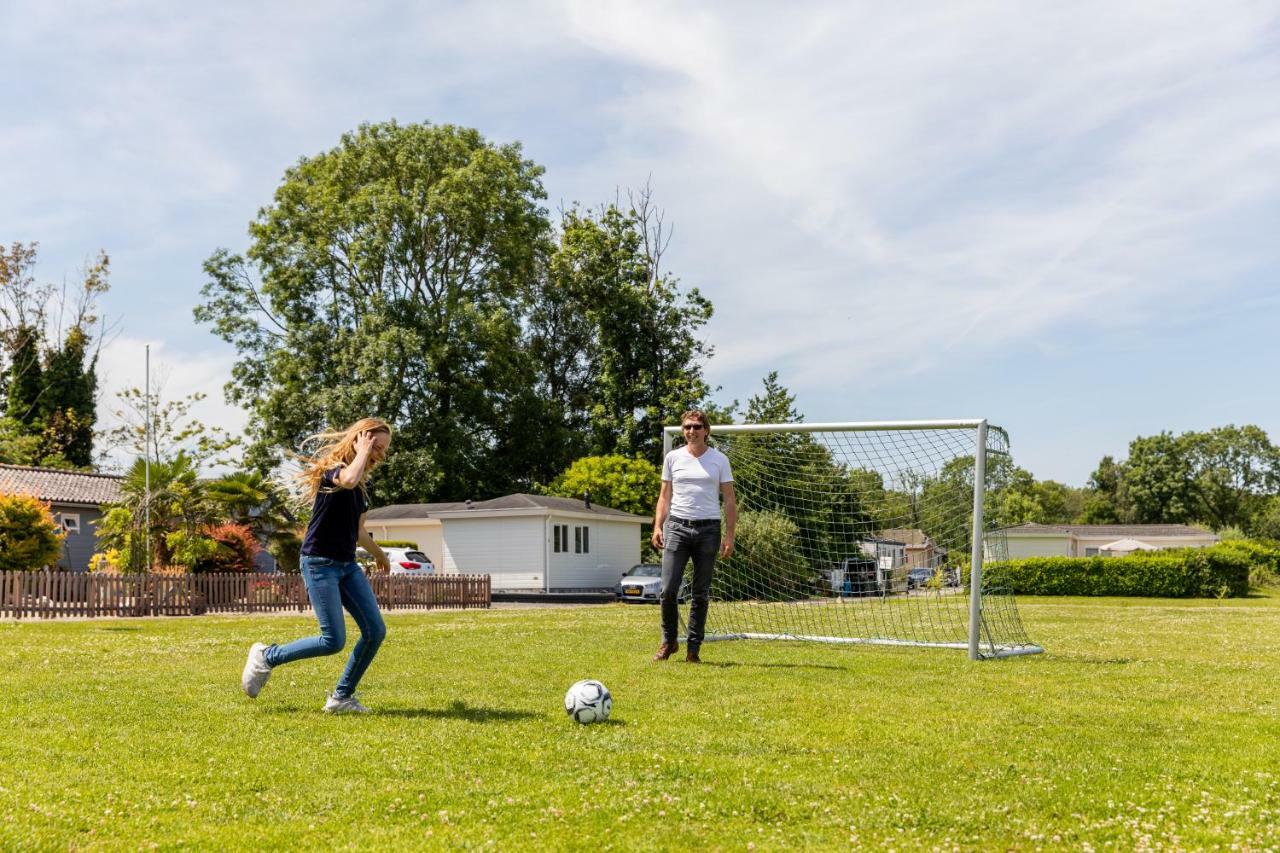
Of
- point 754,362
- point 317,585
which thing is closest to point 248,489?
point 317,585

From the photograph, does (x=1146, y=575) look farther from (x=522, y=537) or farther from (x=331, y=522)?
(x=331, y=522)

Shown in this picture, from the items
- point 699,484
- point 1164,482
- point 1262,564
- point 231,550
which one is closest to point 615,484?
point 231,550

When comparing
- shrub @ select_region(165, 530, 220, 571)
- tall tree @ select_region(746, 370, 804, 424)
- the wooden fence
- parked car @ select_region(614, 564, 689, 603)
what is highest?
tall tree @ select_region(746, 370, 804, 424)

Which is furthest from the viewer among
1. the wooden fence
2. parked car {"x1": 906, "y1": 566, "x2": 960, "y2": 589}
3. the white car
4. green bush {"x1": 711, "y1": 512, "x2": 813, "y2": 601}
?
the white car

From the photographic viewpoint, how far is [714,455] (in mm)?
9695

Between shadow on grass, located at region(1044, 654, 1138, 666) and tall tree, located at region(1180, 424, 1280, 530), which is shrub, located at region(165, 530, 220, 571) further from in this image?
tall tree, located at region(1180, 424, 1280, 530)

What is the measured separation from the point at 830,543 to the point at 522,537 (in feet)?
75.1

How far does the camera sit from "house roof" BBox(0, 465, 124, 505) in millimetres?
37438

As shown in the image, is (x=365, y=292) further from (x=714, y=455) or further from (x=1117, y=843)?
(x=1117, y=843)

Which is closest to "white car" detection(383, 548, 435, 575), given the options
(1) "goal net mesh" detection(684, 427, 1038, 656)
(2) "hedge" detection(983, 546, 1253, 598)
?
(1) "goal net mesh" detection(684, 427, 1038, 656)

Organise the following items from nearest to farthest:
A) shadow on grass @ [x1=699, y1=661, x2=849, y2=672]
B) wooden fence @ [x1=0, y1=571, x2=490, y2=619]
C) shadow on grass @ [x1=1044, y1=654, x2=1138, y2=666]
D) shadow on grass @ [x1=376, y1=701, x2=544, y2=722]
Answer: shadow on grass @ [x1=376, y1=701, x2=544, y2=722]
shadow on grass @ [x1=699, y1=661, x2=849, y2=672]
shadow on grass @ [x1=1044, y1=654, x2=1138, y2=666]
wooden fence @ [x1=0, y1=571, x2=490, y2=619]

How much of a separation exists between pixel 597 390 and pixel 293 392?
1442 centimetres

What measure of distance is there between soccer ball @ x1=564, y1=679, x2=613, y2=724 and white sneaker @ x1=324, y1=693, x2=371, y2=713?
1333 millimetres

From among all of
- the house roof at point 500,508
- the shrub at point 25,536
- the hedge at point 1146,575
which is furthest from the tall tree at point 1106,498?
the shrub at point 25,536
